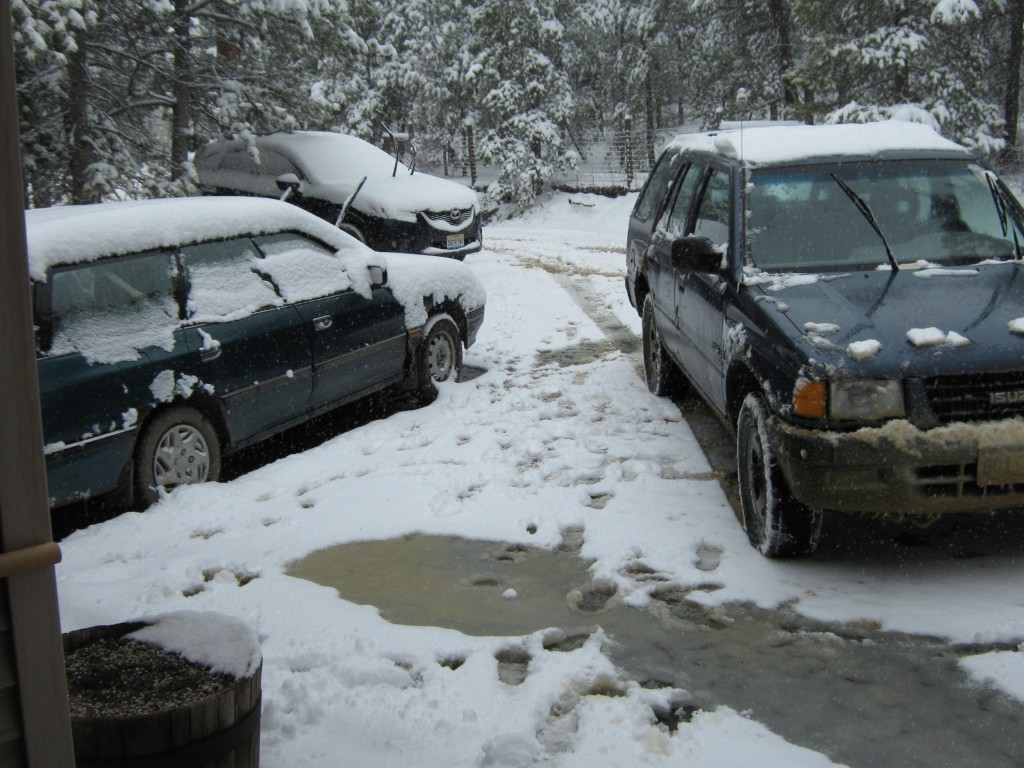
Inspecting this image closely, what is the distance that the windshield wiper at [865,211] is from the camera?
201 inches

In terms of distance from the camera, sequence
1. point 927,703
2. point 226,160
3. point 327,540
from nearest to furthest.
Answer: point 927,703
point 327,540
point 226,160

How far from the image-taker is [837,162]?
5.51 m

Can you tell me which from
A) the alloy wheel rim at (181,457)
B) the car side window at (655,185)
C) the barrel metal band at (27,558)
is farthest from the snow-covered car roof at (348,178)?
the barrel metal band at (27,558)

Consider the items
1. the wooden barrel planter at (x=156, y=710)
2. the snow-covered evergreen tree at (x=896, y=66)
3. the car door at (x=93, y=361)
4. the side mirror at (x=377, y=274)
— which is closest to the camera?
the wooden barrel planter at (x=156, y=710)

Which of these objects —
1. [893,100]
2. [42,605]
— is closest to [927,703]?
[42,605]

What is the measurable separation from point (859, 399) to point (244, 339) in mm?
3551

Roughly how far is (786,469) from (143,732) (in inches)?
107

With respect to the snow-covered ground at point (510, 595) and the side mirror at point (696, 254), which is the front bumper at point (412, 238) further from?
the side mirror at point (696, 254)

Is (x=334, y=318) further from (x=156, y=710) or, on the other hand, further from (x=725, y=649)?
(x=156, y=710)

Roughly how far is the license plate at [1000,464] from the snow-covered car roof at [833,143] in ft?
7.06

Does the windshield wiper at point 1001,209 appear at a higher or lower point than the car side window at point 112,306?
higher

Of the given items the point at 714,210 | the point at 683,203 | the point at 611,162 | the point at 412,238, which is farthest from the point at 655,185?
the point at 611,162

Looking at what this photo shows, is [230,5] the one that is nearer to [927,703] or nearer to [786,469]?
[786,469]

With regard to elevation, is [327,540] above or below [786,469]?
below
